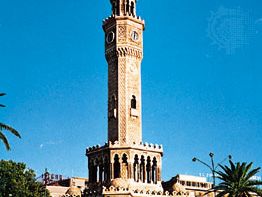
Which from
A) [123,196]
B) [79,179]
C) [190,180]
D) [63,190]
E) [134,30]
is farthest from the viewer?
[190,180]

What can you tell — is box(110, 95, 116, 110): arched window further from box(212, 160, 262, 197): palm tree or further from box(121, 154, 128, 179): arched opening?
box(212, 160, 262, 197): palm tree

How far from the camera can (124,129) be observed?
243 feet

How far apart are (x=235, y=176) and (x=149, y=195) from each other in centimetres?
1449

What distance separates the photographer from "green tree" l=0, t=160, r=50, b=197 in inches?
2704

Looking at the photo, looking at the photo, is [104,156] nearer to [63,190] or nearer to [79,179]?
[63,190]

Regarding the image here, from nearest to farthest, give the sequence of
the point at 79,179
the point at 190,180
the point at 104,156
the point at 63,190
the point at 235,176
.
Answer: the point at 235,176
the point at 104,156
the point at 63,190
the point at 79,179
the point at 190,180

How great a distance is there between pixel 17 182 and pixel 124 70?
72.7ft

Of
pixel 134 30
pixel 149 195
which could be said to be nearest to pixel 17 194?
pixel 149 195

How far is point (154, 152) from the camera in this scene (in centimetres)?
7481

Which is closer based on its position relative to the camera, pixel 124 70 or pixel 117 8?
pixel 124 70

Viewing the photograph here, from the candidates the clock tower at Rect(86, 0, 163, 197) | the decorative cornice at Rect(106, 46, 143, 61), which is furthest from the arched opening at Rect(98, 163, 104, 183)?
the decorative cornice at Rect(106, 46, 143, 61)

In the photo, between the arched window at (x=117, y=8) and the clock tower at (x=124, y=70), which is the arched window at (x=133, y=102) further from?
the arched window at (x=117, y=8)

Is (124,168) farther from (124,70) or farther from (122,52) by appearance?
(122,52)

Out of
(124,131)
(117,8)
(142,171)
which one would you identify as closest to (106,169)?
(142,171)
